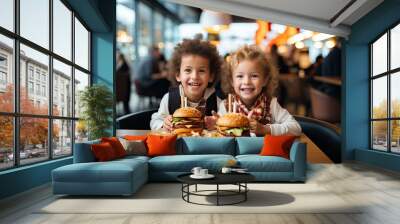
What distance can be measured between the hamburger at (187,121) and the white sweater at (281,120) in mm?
545

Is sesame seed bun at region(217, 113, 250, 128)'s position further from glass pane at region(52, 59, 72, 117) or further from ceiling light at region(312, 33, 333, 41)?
glass pane at region(52, 59, 72, 117)

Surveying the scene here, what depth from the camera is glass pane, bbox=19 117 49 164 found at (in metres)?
5.82

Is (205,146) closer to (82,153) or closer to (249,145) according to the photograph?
(249,145)

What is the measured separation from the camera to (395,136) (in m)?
8.36

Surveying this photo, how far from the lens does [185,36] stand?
9297 mm

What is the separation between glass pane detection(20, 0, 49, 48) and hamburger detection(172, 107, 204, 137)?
3194 millimetres

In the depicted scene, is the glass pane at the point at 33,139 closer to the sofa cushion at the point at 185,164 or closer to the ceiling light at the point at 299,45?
the sofa cushion at the point at 185,164

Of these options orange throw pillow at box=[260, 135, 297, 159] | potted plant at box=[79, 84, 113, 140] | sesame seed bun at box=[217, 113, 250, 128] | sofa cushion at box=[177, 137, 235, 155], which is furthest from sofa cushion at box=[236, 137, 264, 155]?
potted plant at box=[79, 84, 113, 140]

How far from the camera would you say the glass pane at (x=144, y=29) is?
9245 mm

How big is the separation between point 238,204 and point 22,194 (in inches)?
113

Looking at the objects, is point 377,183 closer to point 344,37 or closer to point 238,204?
point 238,204

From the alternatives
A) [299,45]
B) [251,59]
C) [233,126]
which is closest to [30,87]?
[233,126]

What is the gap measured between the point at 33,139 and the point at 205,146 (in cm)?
274

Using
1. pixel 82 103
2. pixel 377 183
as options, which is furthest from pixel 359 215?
pixel 82 103
